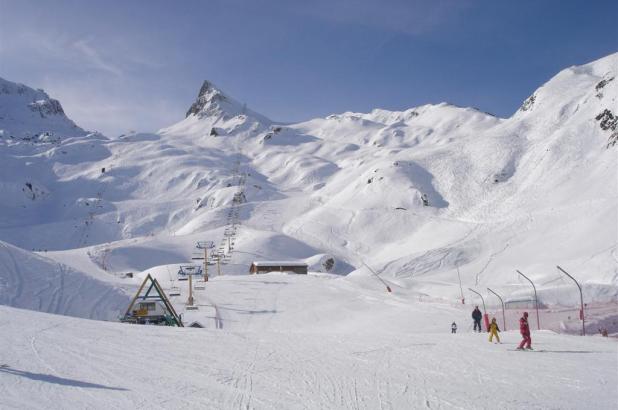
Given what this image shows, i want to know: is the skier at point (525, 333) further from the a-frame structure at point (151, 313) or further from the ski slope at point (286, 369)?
the a-frame structure at point (151, 313)

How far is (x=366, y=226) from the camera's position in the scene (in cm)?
8694

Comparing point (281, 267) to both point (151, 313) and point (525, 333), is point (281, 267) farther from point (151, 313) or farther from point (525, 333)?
point (525, 333)

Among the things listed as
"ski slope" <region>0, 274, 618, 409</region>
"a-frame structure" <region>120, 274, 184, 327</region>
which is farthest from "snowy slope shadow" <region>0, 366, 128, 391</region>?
"a-frame structure" <region>120, 274, 184, 327</region>

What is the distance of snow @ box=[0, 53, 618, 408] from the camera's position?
37.7ft

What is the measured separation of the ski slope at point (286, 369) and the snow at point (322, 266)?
0.26 feet

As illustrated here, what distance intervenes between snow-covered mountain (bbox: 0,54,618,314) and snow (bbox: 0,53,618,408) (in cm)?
44

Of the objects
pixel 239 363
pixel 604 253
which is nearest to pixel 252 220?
pixel 604 253

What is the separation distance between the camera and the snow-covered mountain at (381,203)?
53.8m

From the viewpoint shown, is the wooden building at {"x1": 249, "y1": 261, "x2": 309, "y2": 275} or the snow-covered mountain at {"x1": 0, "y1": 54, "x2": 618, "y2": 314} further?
the wooden building at {"x1": 249, "y1": 261, "x2": 309, "y2": 275}

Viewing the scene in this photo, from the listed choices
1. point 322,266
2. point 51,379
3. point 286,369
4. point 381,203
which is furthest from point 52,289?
point 381,203

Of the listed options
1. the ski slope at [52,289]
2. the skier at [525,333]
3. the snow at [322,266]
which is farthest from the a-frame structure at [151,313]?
the skier at [525,333]

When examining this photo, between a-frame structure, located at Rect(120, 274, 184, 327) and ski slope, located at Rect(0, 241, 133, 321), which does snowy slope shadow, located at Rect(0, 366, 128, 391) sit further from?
a-frame structure, located at Rect(120, 274, 184, 327)

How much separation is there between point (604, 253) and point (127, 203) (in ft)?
350

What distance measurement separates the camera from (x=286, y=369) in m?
13.0
